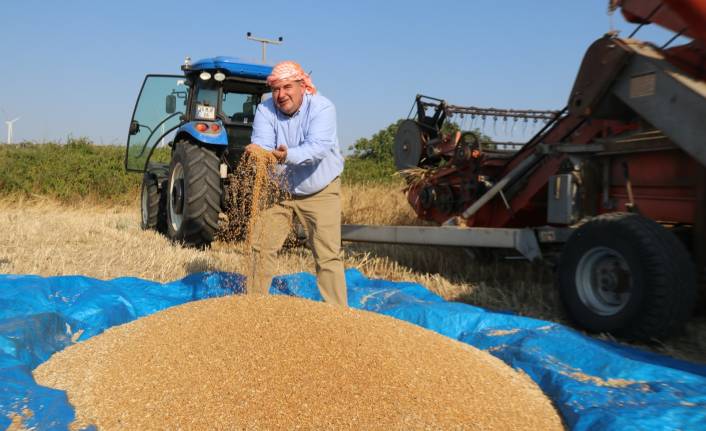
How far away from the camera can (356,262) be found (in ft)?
18.5

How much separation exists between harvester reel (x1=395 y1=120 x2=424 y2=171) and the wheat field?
2.66 feet

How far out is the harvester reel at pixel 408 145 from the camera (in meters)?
6.17

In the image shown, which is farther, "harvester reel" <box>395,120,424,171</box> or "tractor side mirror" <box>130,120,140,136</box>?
"tractor side mirror" <box>130,120,140,136</box>

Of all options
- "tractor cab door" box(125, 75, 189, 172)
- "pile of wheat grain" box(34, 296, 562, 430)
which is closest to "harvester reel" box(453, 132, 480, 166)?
"pile of wheat grain" box(34, 296, 562, 430)

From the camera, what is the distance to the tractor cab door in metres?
6.90

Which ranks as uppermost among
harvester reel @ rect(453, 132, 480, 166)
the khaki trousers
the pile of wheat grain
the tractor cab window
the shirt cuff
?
the tractor cab window

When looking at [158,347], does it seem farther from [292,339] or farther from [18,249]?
[18,249]

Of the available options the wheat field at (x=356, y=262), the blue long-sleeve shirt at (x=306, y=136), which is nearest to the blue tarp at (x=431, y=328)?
the wheat field at (x=356, y=262)

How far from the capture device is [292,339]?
2.68 meters

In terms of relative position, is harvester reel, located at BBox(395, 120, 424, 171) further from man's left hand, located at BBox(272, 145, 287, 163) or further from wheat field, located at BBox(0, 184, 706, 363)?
man's left hand, located at BBox(272, 145, 287, 163)

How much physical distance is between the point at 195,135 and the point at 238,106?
803 mm

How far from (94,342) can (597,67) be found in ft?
10.6

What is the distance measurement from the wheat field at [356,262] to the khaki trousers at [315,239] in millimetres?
196

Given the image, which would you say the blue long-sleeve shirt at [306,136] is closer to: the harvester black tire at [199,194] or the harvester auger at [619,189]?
the harvester auger at [619,189]
